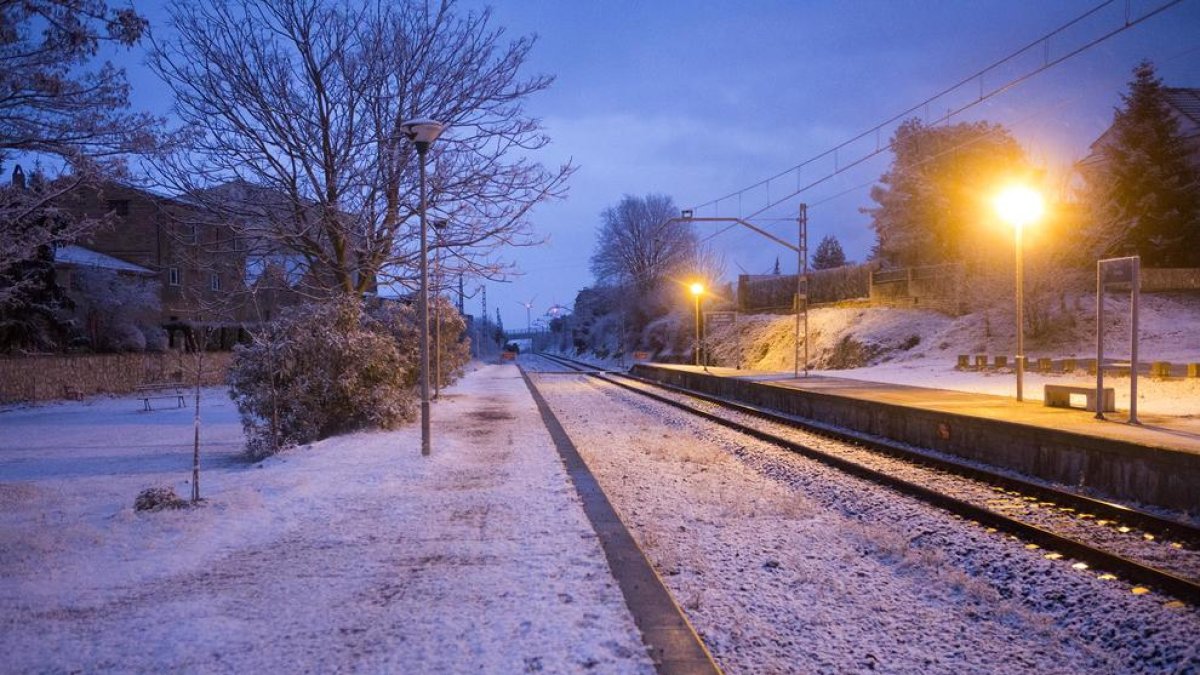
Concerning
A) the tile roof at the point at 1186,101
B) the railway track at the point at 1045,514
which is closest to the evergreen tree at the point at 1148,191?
the tile roof at the point at 1186,101

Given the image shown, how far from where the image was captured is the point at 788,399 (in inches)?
859

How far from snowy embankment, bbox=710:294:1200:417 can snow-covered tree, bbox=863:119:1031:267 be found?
23.7 ft

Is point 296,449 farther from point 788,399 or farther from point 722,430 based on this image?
point 788,399

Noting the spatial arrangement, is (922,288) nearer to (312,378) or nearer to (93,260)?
(312,378)

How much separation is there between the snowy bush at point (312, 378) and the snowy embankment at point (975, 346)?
14.3 m

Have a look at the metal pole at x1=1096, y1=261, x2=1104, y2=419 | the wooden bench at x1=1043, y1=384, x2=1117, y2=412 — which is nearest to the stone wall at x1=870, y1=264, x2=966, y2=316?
the wooden bench at x1=1043, y1=384, x2=1117, y2=412

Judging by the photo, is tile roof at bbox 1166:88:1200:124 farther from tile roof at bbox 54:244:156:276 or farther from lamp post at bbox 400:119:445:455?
tile roof at bbox 54:244:156:276

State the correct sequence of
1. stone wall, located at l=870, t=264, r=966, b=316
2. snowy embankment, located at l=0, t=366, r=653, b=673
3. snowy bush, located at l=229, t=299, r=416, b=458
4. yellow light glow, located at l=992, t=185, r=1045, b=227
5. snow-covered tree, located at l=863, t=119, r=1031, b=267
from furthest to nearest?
snow-covered tree, located at l=863, t=119, r=1031, b=267, stone wall, located at l=870, t=264, r=966, b=316, yellow light glow, located at l=992, t=185, r=1045, b=227, snowy bush, located at l=229, t=299, r=416, b=458, snowy embankment, located at l=0, t=366, r=653, b=673

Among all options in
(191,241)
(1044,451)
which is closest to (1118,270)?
(1044,451)

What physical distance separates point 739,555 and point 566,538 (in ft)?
4.85

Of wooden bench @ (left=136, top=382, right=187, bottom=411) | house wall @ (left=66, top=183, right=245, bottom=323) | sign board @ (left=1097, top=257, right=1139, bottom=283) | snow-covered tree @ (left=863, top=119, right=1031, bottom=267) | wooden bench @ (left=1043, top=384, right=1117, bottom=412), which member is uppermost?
snow-covered tree @ (left=863, top=119, right=1031, bottom=267)

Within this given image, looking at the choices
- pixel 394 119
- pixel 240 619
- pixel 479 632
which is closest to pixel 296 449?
pixel 394 119

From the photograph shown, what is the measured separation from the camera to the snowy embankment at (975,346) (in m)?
19.5

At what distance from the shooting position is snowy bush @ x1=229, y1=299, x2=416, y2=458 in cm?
1305
